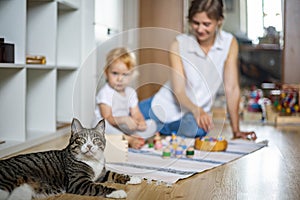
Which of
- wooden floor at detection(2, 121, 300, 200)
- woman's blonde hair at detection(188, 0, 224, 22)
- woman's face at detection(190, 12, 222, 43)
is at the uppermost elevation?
woman's blonde hair at detection(188, 0, 224, 22)

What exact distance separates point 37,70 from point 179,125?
29.1 inches

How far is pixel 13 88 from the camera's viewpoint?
68.7 inches

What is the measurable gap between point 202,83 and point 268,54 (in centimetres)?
148

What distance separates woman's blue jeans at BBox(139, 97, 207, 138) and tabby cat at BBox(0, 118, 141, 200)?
930 mm

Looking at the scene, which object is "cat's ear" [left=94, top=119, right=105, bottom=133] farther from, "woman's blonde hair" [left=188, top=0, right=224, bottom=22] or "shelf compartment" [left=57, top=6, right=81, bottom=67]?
"woman's blonde hair" [left=188, top=0, right=224, bottom=22]

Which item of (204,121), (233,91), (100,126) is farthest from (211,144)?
(100,126)

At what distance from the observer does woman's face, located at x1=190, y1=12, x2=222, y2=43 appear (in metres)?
2.35

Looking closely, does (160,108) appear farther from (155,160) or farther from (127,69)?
(155,160)

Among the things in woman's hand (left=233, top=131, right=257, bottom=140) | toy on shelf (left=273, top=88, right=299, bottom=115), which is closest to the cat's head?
woman's hand (left=233, top=131, right=257, bottom=140)

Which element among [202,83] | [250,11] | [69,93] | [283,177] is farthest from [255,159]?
[250,11]

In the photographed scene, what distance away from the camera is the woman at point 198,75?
2.23 meters

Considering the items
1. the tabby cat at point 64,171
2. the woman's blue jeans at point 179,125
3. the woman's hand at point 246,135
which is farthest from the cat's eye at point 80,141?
the woman's hand at point 246,135

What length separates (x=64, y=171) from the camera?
1.16 m

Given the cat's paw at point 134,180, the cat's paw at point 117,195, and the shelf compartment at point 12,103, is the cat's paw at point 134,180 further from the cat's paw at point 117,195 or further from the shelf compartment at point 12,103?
the shelf compartment at point 12,103
